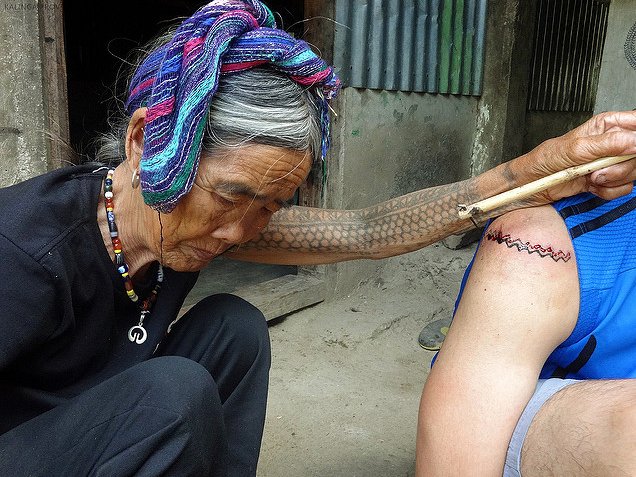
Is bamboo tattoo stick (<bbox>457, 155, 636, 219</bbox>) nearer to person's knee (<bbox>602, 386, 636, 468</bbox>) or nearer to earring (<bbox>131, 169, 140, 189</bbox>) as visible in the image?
person's knee (<bbox>602, 386, 636, 468</bbox>)

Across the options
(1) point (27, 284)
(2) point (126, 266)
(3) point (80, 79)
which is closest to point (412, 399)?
(2) point (126, 266)

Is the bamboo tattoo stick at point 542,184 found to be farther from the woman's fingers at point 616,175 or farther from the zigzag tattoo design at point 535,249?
the zigzag tattoo design at point 535,249

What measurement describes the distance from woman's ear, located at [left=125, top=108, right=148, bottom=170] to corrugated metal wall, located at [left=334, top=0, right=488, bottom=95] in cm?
244

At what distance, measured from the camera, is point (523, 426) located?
132 cm

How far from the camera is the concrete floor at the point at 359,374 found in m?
2.34

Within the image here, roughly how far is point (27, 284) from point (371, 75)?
117 inches

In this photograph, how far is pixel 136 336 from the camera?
5.19 feet

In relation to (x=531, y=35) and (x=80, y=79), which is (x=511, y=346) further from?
(x=80, y=79)

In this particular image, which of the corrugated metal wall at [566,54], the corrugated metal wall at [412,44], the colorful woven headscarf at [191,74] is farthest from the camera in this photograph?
the corrugated metal wall at [566,54]

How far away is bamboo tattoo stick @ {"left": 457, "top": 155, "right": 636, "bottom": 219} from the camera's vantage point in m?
1.40

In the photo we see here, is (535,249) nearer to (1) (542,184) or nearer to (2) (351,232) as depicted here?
(1) (542,184)

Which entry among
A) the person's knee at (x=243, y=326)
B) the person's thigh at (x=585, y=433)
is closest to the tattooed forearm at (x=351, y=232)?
the person's knee at (x=243, y=326)

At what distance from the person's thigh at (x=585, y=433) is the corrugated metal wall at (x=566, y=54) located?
4.66 metres

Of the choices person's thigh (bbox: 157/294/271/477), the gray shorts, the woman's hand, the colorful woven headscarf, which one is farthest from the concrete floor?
the colorful woven headscarf
